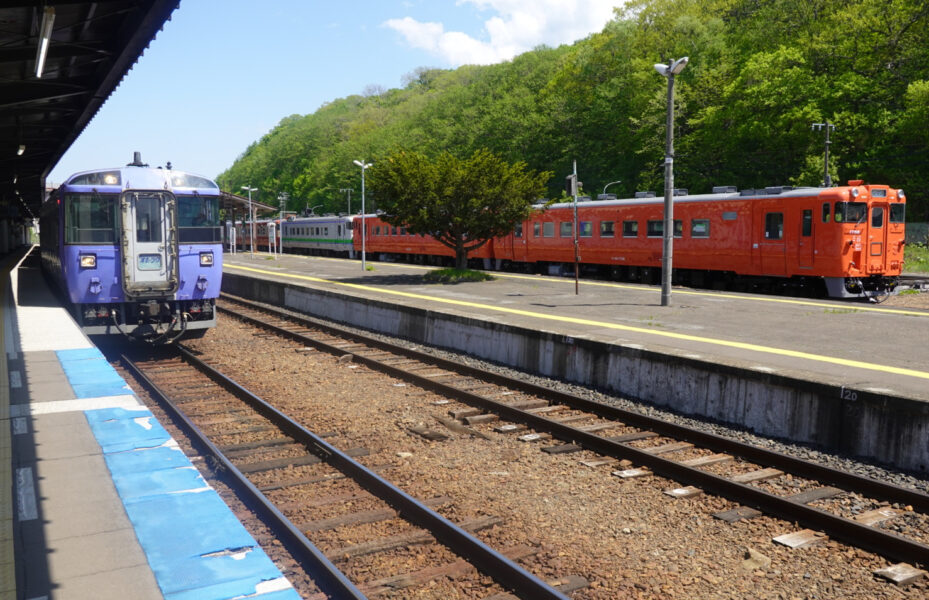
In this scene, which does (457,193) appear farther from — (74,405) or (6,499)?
(6,499)

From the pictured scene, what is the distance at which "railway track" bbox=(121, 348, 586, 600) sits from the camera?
15.9ft

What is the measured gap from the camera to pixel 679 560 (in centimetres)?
524

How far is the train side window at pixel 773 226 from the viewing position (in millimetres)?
20344

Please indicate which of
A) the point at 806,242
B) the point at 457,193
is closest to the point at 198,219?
the point at 457,193

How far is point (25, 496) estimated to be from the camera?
5195 mm

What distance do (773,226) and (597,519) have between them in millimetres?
16956

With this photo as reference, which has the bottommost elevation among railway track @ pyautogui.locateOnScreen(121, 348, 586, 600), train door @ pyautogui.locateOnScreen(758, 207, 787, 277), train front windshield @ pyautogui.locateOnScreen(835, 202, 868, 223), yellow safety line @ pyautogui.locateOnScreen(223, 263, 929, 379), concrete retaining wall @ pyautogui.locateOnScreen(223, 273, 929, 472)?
railway track @ pyautogui.locateOnScreen(121, 348, 586, 600)

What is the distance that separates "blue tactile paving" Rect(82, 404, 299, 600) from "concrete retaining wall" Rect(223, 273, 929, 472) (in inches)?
248

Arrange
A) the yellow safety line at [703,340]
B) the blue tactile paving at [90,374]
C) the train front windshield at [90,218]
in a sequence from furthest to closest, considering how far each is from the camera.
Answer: the train front windshield at [90,218]
the yellow safety line at [703,340]
the blue tactile paving at [90,374]

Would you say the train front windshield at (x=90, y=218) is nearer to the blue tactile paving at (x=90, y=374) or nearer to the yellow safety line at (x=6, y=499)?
the blue tactile paving at (x=90, y=374)

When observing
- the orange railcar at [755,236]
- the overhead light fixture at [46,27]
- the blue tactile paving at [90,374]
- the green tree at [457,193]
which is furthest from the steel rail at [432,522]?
the orange railcar at [755,236]

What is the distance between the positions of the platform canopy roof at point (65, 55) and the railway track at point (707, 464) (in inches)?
249

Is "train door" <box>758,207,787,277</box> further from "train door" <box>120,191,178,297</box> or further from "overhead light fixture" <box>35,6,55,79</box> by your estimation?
"overhead light fixture" <box>35,6,55,79</box>

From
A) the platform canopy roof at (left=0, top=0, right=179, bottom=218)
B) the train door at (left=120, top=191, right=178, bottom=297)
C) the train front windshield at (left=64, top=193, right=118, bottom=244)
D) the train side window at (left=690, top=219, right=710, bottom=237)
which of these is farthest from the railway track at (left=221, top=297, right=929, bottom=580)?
the train side window at (left=690, top=219, right=710, bottom=237)
